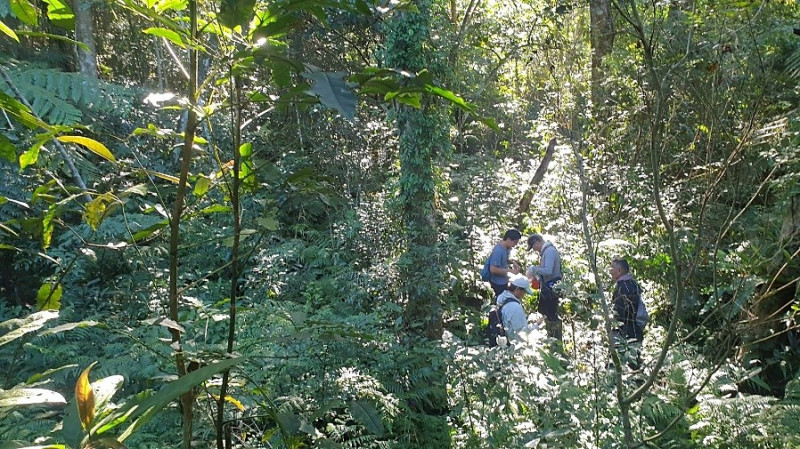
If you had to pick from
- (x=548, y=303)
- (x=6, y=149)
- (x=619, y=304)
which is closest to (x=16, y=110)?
(x=6, y=149)

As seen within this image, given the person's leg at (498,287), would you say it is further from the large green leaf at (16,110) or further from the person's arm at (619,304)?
the large green leaf at (16,110)

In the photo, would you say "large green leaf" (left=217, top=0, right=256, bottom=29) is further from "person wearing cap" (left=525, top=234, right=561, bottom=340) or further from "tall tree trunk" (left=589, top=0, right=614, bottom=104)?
"tall tree trunk" (left=589, top=0, right=614, bottom=104)

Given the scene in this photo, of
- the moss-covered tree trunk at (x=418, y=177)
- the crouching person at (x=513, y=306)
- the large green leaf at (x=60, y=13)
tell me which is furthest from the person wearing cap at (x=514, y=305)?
the large green leaf at (x=60, y=13)

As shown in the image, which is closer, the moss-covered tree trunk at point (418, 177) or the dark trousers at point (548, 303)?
the moss-covered tree trunk at point (418, 177)

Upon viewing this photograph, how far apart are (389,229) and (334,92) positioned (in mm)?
6875

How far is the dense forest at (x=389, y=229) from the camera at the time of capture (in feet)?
3.77

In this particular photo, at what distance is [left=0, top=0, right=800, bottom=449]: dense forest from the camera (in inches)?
45.3

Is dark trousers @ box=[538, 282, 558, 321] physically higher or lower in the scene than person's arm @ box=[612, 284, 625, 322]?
higher

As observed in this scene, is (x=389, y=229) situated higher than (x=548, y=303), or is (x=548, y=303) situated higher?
(x=389, y=229)

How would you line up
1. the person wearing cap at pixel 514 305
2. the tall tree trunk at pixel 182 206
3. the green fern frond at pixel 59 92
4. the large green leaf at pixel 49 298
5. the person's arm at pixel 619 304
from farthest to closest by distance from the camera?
the green fern frond at pixel 59 92 → the person wearing cap at pixel 514 305 → the person's arm at pixel 619 304 → the large green leaf at pixel 49 298 → the tall tree trunk at pixel 182 206

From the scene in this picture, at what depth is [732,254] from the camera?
5.38m

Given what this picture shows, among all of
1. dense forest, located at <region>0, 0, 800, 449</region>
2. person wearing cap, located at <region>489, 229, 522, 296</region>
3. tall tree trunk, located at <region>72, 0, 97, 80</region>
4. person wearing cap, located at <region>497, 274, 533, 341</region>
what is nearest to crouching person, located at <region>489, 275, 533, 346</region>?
person wearing cap, located at <region>497, 274, 533, 341</region>

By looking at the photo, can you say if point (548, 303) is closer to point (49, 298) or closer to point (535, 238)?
point (535, 238)

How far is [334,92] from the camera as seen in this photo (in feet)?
2.69
